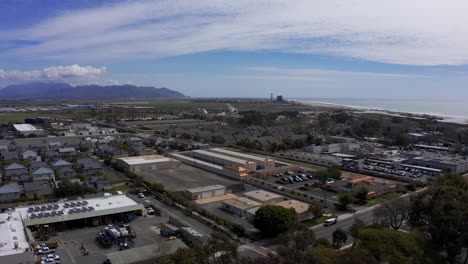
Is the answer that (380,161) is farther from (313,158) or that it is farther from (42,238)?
(42,238)

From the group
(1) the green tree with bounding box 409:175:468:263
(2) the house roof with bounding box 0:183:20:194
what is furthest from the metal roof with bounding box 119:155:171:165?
(1) the green tree with bounding box 409:175:468:263

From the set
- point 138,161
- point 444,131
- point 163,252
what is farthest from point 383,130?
point 163,252

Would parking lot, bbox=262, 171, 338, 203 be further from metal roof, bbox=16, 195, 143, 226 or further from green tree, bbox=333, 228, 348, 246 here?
metal roof, bbox=16, 195, 143, 226

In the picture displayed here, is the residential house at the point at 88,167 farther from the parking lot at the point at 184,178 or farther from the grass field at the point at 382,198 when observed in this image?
the grass field at the point at 382,198

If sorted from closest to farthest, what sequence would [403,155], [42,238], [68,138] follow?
1. [42,238]
2. [403,155]
3. [68,138]

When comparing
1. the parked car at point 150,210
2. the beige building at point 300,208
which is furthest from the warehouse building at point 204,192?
the beige building at point 300,208
